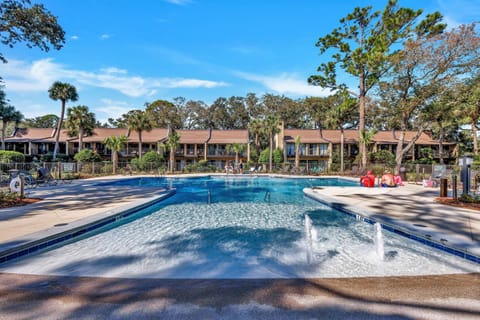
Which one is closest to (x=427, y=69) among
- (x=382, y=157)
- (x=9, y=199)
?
(x=382, y=157)

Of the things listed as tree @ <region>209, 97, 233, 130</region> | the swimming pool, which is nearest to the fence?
the swimming pool

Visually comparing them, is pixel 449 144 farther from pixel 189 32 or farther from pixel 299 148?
pixel 189 32

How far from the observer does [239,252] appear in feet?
16.7

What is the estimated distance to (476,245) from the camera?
475 centimetres

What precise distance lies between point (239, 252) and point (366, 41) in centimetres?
2472

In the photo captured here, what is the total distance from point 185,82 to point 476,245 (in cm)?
3009

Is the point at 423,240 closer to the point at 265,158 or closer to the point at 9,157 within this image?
the point at 265,158

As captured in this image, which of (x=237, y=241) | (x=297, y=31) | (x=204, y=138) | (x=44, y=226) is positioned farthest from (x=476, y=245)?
(x=204, y=138)

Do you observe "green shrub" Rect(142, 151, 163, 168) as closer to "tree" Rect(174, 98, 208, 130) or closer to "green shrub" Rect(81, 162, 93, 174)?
"green shrub" Rect(81, 162, 93, 174)

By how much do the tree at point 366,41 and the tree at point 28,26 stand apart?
2119 centimetres

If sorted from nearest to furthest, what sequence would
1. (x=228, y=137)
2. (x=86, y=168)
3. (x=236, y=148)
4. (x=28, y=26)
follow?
(x=28, y=26), (x=86, y=168), (x=236, y=148), (x=228, y=137)

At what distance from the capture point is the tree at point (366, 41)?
21344 mm

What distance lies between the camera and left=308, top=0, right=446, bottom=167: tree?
21344mm

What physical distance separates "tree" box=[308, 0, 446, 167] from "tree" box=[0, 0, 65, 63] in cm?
2119
